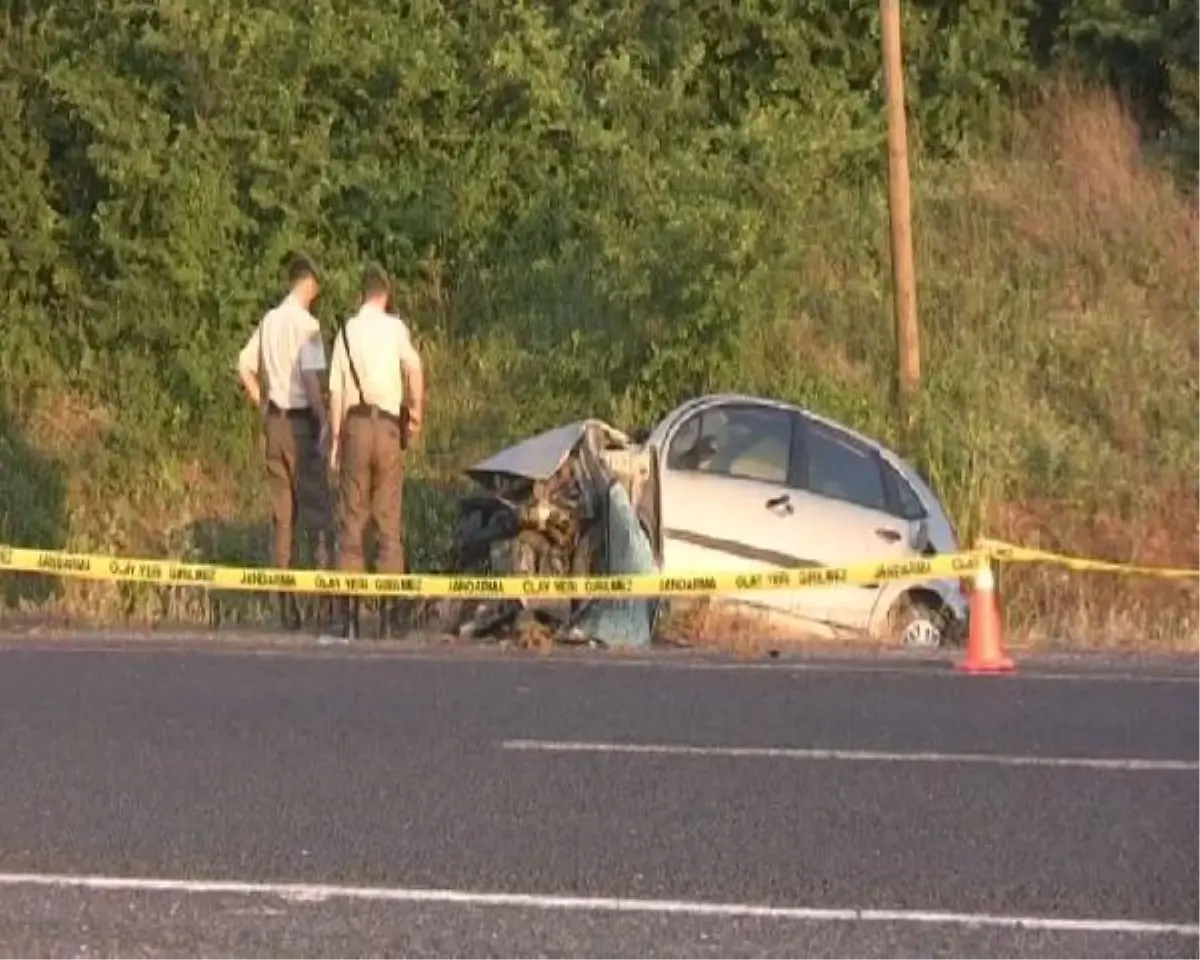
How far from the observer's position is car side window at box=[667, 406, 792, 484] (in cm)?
1434

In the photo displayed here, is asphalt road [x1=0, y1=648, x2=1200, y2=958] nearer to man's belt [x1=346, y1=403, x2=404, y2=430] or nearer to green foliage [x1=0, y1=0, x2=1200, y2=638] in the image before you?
man's belt [x1=346, y1=403, x2=404, y2=430]

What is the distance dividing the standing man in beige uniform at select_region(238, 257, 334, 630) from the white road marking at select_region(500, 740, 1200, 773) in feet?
16.6

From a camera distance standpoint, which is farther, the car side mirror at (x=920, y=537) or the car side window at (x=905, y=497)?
the car side window at (x=905, y=497)

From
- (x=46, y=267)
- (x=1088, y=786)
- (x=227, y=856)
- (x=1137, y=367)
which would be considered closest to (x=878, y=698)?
(x=1088, y=786)

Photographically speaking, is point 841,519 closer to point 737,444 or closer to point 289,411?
point 737,444

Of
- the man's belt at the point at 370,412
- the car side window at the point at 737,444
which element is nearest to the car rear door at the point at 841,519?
the car side window at the point at 737,444

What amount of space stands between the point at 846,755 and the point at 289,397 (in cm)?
606

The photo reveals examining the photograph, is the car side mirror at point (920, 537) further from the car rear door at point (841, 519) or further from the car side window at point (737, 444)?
the car side window at point (737, 444)

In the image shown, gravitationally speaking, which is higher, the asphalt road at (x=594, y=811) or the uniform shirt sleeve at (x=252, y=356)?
the uniform shirt sleeve at (x=252, y=356)

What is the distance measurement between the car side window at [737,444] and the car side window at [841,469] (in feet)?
0.54

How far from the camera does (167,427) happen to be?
20.2m

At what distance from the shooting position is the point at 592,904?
709 centimetres

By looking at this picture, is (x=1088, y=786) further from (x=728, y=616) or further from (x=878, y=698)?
(x=728, y=616)

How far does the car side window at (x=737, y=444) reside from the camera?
1434 cm
